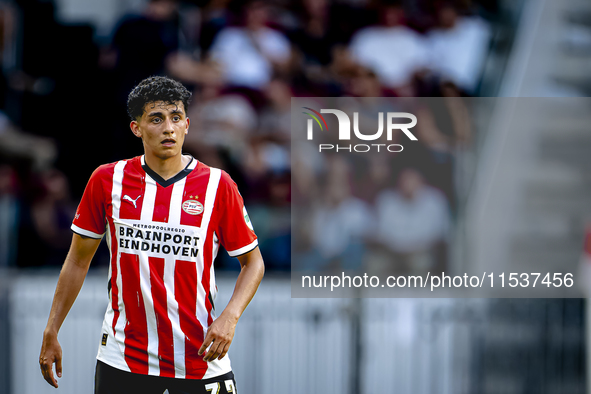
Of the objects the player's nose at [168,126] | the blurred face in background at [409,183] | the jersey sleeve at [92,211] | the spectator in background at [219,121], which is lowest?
the jersey sleeve at [92,211]

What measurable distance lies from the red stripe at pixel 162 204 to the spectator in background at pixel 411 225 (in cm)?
362

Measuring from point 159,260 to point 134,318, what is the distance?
31 centimetres

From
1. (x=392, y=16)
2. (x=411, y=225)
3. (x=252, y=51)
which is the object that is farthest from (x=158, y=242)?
(x=392, y=16)

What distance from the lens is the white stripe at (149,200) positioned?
3229 mm

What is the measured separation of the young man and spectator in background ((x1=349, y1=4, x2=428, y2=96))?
4673 millimetres

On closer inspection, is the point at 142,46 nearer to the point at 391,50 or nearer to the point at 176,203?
the point at 391,50

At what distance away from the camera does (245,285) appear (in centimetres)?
319

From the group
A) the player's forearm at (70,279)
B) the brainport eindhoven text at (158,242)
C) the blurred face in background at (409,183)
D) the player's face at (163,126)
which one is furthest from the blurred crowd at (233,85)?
the player's face at (163,126)

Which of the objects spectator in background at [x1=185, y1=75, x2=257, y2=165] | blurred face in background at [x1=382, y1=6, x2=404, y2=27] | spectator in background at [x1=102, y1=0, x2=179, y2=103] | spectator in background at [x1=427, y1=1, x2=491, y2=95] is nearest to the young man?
spectator in background at [x1=185, y1=75, x2=257, y2=165]

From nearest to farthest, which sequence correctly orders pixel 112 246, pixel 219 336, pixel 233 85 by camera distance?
pixel 219 336
pixel 112 246
pixel 233 85

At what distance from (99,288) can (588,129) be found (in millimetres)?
5366

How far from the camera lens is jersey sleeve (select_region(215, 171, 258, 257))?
3.29 meters

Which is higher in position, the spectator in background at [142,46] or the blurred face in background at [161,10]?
the blurred face in background at [161,10]

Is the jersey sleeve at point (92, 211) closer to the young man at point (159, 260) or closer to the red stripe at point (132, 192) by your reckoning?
the young man at point (159, 260)
